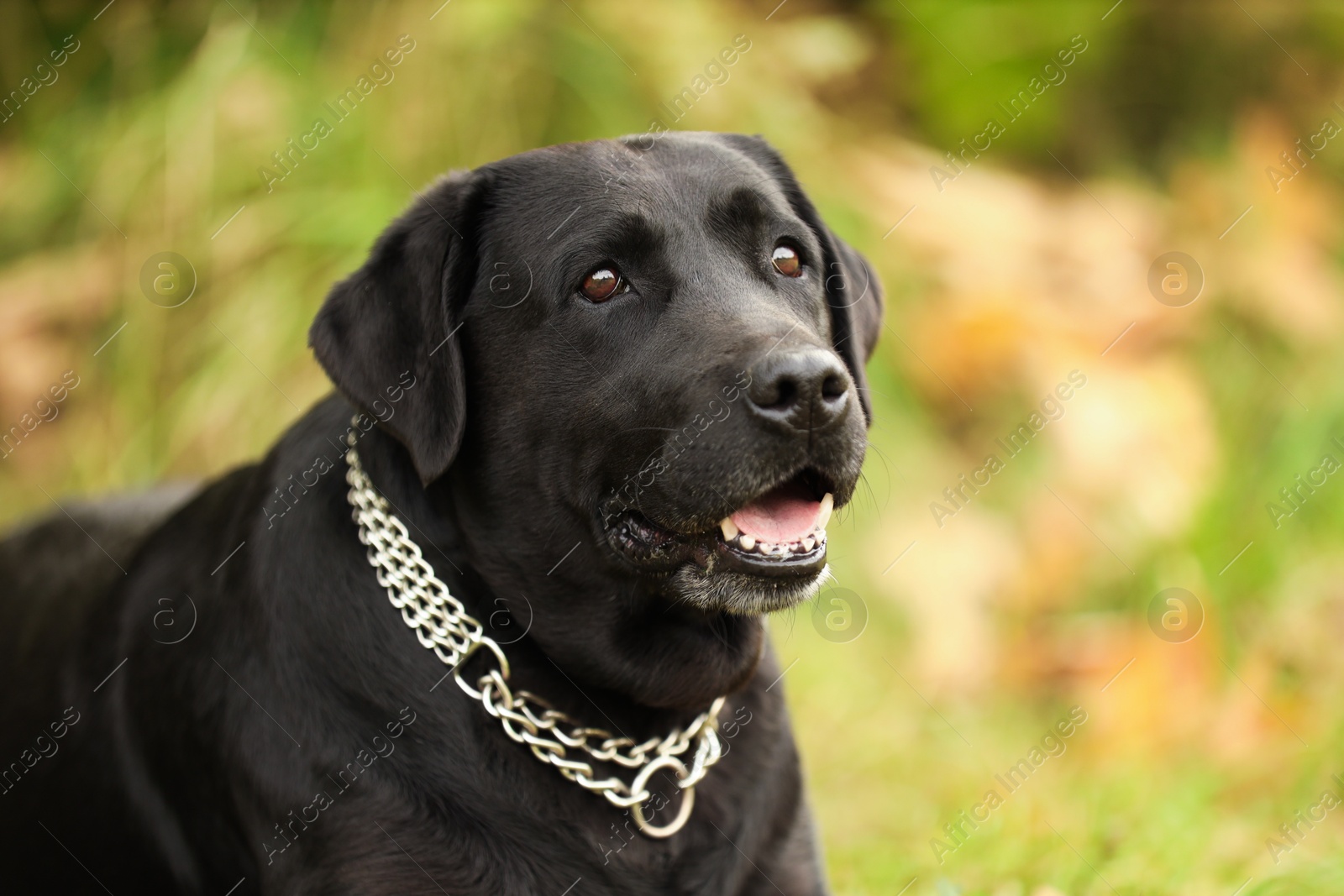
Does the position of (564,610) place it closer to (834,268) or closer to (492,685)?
(492,685)

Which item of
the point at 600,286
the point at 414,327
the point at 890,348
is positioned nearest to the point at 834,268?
the point at 600,286

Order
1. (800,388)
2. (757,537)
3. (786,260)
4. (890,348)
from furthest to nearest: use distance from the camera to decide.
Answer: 1. (890,348)
2. (786,260)
3. (757,537)
4. (800,388)

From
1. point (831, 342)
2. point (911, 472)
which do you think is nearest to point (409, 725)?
point (831, 342)

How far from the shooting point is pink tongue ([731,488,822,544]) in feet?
8.89

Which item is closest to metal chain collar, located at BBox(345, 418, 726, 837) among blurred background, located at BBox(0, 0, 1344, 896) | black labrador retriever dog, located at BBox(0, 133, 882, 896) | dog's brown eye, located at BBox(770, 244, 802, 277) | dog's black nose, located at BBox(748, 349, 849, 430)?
black labrador retriever dog, located at BBox(0, 133, 882, 896)

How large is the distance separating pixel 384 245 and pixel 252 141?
12.1 ft

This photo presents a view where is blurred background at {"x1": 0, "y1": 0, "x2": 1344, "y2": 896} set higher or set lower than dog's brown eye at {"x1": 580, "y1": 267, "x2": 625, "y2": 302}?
lower

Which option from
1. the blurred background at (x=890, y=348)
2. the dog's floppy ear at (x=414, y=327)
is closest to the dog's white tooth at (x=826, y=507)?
the dog's floppy ear at (x=414, y=327)

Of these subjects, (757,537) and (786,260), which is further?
(786,260)

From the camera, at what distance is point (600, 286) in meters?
2.81

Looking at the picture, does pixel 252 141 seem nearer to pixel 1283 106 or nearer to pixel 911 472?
pixel 911 472

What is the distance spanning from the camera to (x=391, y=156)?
6.34 meters

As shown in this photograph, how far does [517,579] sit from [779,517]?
1.94 feet

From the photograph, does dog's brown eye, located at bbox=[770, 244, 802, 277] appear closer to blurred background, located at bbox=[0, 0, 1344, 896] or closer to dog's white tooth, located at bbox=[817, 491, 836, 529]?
dog's white tooth, located at bbox=[817, 491, 836, 529]
